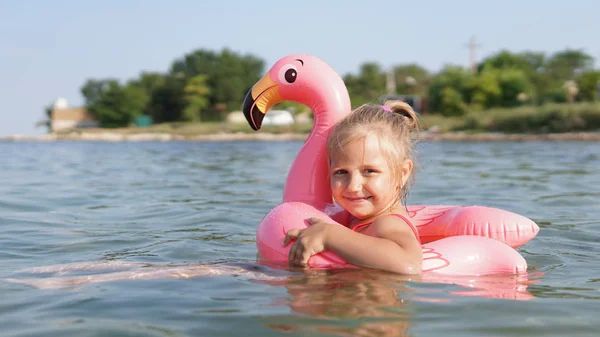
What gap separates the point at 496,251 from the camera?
3752 mm

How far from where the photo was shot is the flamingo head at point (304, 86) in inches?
165

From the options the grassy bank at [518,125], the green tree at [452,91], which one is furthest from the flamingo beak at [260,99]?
the green tree at [452,91]

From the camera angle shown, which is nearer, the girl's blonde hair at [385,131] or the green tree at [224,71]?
the girl's blonde hair at [385,131]

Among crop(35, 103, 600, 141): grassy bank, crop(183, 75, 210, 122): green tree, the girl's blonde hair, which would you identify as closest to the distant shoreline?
crop(35, 103, 600, 141): grassy bank

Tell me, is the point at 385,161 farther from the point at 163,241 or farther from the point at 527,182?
the point at 527,182

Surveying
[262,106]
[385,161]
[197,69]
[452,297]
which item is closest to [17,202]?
[262,106]

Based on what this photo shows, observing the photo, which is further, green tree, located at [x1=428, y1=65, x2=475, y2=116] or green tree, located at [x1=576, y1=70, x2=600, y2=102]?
green tree, located at [x1=428, y1=65, x2=475, y2=116]

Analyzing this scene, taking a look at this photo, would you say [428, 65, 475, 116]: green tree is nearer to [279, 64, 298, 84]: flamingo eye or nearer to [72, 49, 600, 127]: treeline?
[72, 49, 600, 127]: treeline

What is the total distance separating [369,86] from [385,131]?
55.7 m

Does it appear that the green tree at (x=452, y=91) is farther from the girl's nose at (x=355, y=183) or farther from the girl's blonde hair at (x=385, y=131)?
the girl's nose at (x=355, y=183)

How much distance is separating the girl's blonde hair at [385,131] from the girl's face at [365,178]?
0.11 ft

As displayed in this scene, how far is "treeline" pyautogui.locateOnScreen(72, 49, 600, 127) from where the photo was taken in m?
42.8

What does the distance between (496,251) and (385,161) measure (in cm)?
80

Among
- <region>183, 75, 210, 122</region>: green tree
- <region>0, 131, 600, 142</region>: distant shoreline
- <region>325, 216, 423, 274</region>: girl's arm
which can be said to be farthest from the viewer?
<region>183, 75, 210, 122</region>: green tree
